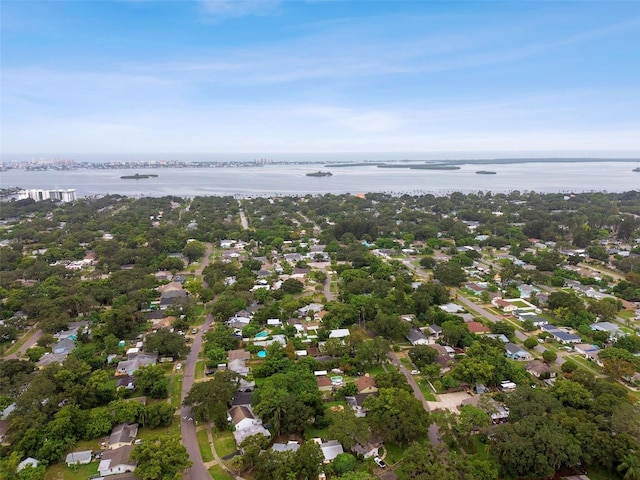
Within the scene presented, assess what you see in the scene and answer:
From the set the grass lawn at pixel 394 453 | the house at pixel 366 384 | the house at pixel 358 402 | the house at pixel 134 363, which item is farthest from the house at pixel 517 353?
the house at pixel 134 363

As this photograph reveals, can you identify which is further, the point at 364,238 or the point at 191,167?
the point at 191,167

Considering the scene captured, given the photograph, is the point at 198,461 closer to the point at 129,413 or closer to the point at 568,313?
the point at 129,413

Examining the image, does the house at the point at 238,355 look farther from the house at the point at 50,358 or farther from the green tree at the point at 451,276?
the green tree at the point at 451,276

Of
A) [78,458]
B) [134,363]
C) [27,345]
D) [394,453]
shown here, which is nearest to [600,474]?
[394,453]

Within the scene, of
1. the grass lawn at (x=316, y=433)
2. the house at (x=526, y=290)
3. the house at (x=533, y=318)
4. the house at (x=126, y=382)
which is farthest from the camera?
the house at (x=526, y=290)

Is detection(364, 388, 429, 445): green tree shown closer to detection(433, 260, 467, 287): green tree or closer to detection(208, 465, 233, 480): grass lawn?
detection(208, 465, 233, 480): grass lawn

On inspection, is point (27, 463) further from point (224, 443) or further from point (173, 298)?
point (173, 298)

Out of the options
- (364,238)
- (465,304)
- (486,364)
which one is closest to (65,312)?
(486,364)

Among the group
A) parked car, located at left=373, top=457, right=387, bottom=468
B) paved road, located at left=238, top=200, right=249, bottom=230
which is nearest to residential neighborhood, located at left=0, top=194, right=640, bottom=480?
parked car, located at left=373, top=457, right=387, bottom=468
